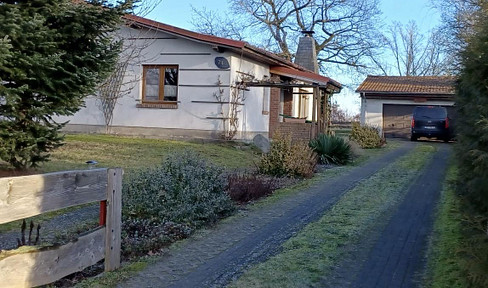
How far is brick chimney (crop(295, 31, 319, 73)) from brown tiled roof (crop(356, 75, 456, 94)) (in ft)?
11.6

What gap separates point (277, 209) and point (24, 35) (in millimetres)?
4569

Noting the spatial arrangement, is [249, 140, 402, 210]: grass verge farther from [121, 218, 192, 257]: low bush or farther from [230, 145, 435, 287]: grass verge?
[121, 218, 192, 257]: low bush

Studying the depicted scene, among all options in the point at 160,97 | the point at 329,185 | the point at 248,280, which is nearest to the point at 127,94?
the point at 160,97

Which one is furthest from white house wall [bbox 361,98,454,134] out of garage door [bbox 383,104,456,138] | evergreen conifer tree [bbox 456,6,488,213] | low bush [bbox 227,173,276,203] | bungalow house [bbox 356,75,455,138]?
evergreen conifer tree [bbox 456,6,488,213]

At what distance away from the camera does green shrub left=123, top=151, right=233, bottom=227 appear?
6.82 m

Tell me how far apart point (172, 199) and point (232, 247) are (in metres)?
1.28

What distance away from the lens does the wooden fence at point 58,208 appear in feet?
13.0

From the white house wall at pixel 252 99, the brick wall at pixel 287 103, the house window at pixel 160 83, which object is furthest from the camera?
the brick wall at pixel 287 103

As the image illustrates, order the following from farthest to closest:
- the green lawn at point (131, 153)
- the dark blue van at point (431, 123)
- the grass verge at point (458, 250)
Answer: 1. the dark blue van at point (431, 123)
2. the green lawn at point (131, 153)
3. the grass verge at point (458, 250)

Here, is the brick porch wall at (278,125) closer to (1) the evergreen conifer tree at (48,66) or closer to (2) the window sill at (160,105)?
(2) the window sill at (160,105)

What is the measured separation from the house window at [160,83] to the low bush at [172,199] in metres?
10.8

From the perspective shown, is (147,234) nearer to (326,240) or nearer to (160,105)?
(326,240)

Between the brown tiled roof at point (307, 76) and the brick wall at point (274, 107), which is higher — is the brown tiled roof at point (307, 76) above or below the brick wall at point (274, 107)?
above

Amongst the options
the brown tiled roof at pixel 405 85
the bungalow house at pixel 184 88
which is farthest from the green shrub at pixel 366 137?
the brown tiled roof at pixel 405 85
